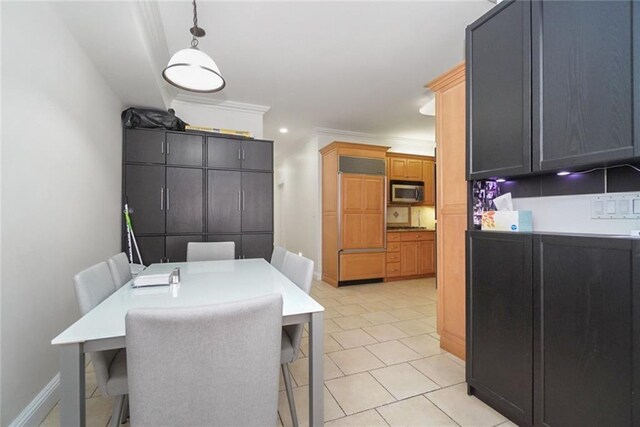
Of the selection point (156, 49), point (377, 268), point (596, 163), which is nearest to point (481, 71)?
point (596, 163)

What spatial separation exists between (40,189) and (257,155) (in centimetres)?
240

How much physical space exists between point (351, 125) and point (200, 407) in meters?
4.86

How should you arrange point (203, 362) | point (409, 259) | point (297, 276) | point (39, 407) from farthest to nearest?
point (409, 259)
point (297, 276)
point (39, 407)
point (203, 362)

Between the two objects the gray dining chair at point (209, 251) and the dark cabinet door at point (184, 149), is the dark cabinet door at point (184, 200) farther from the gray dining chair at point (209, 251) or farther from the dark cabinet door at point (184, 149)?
the gray dining chair at point (209, 251)

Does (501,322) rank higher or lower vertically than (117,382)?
higher

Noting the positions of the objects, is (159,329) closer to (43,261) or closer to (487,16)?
(43,261)

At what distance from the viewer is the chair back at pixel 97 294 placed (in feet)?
3.92

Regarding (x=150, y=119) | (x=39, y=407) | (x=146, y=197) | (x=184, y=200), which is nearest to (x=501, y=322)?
(x=39, y=407)

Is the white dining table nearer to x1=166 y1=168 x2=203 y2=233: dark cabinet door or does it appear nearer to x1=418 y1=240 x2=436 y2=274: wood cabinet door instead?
x1=166 y1=168 x2=203 y2=233: dark cabinet door

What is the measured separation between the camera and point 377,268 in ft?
16.1

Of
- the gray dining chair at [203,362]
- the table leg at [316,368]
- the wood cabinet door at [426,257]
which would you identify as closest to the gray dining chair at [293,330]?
the table leg at [316,368]

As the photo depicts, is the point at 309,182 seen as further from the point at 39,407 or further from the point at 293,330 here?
the point at 39,407

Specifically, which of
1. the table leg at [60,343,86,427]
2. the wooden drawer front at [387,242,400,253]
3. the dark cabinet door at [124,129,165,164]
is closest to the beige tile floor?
the table leg at [60,343,86,427]

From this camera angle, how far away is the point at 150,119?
3.41 meters
